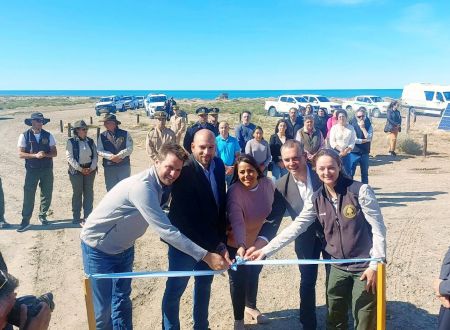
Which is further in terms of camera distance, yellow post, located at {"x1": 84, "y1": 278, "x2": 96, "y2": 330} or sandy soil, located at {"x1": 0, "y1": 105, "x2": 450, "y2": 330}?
sandy soil, located at {"x1": 0, "y1": 105, "x2": 450, "y2": 330}

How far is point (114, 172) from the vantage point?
293 inches

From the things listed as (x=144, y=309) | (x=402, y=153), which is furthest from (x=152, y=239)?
(x=402, y=153)

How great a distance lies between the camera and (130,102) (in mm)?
43500

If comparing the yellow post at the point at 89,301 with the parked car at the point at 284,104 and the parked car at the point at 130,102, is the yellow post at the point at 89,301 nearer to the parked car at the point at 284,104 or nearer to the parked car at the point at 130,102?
the parked car at the point at 284,104

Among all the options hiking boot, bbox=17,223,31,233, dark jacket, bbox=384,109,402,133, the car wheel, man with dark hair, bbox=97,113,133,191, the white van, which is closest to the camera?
hiking boot, bbox=17,223,31,233

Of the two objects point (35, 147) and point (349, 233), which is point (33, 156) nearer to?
point (35, 147)

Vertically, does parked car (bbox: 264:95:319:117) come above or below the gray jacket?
above

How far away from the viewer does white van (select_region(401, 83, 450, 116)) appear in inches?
1190

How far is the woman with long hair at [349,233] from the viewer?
319 cm

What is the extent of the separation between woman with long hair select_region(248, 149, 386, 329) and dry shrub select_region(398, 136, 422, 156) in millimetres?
13282

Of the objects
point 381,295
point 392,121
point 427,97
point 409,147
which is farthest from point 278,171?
point 427,97

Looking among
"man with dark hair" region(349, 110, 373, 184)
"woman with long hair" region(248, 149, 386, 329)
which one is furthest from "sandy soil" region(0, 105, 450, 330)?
"woman with long hair" region(248, 149, 386, 329)

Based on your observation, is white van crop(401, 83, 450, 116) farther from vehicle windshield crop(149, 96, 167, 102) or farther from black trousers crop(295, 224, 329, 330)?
black trousers crop(295, 224, 329, 330)

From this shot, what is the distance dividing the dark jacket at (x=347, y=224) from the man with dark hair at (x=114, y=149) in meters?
4.75
